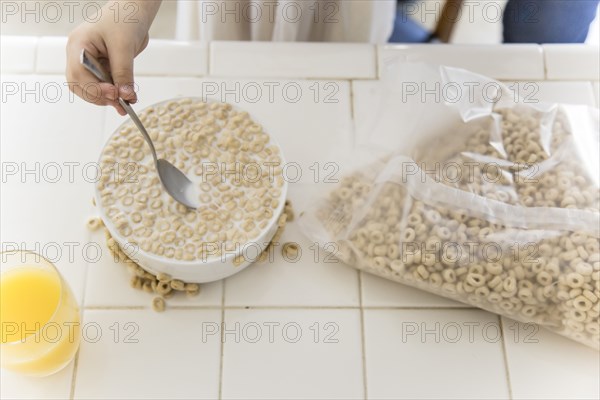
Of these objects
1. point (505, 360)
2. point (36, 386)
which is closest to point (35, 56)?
point (36, 386)

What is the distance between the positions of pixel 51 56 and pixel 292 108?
0.34 meters

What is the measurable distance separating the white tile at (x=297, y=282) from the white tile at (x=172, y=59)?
29 centimetres

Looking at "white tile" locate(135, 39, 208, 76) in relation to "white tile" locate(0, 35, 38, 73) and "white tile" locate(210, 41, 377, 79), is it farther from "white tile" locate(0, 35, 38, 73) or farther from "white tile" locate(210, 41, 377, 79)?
"white tile" locate(0, 35, 38, 73)

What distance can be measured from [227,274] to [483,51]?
494mm

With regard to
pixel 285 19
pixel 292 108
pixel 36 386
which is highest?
pixel 285 19

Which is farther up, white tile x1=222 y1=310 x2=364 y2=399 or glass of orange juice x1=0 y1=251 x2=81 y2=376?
glass of orange juice x1=0 y1=251 x2=81 y2=376

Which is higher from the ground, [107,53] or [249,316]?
[107,53]

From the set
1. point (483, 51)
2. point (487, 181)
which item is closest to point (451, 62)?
point (483, 51)

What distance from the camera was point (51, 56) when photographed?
2.77 feet

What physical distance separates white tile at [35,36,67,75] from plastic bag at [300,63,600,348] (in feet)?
1.33

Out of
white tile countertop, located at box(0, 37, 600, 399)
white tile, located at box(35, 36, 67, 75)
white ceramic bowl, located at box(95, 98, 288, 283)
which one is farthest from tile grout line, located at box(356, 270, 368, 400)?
white tile, located at box(35, 36, 67, 75)

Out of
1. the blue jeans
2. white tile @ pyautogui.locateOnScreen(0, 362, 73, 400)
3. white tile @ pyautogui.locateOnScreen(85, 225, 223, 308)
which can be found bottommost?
white tile @ pyautogui.locateOnScreen(0, 362, 73, 400)

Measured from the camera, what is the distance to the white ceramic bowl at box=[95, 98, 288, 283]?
26.2 inches

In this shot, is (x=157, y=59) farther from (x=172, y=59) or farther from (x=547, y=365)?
(x=547, y=365)
